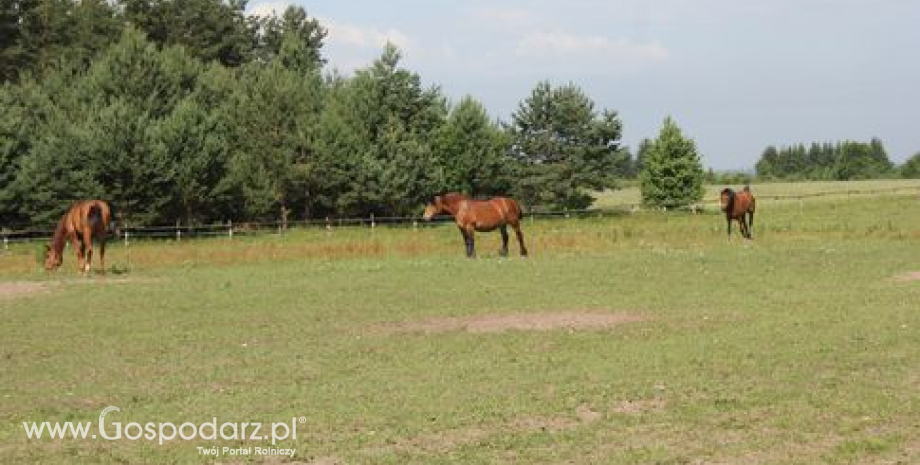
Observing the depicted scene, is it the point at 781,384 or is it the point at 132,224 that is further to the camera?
the point at 132,224

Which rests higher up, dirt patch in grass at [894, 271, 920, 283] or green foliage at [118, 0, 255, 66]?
green foliage at [118, 0, 255, 66]

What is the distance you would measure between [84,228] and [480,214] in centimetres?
1088

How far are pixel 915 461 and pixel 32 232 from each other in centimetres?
4185

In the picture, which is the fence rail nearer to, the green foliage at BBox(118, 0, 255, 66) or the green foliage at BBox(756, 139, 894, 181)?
the green foliage at BBox(118, 0, 255, 66)

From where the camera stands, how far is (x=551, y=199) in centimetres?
6581

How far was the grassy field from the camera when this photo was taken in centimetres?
788

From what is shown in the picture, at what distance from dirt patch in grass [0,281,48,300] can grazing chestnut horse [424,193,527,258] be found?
11.5m

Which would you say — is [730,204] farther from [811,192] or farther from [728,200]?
[811,192]

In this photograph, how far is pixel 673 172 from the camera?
2643 inches

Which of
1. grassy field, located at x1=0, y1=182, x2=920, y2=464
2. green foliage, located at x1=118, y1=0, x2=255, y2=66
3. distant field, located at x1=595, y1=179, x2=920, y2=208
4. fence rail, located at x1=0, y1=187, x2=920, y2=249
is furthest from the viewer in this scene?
distant field, located at x1=595, y1=179, x2=920, y2=208

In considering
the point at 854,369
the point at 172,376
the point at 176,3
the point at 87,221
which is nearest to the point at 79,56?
the point at 176,3

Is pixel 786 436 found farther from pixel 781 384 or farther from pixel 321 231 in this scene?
pixel 321 231

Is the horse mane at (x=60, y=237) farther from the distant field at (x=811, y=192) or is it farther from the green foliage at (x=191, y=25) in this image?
the distant field at (x=811, y=192)

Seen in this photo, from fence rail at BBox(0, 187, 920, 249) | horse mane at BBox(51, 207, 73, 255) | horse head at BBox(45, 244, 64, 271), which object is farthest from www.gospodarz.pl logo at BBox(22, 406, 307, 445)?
fence rail at BBox(0, 187, 920, 249)
